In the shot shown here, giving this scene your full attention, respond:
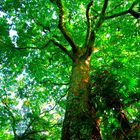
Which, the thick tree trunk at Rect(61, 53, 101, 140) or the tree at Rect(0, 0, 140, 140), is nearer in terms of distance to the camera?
the thick tree trunk at Rect(61, 53, 101, 140)

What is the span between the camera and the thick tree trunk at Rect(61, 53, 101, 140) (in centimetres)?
546

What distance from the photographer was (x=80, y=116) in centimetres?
594

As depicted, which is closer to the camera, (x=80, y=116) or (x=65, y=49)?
(x=80, y=116)

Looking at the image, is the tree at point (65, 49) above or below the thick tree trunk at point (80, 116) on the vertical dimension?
above

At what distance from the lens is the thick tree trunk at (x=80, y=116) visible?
5.46 meters

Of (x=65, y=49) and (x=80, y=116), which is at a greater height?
(x=65, y=49)

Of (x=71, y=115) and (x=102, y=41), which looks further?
(x=102, y=41)

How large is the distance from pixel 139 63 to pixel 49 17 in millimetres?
4854

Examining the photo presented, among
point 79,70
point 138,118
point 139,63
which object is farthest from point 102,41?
point 138,118

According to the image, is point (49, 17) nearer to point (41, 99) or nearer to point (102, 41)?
point (102, 41)

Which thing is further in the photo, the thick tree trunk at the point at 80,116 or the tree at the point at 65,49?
the tree at the point at 65,49

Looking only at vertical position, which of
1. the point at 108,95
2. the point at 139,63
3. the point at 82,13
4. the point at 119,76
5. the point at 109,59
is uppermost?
the point at 82,13

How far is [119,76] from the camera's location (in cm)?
574

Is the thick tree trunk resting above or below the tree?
below
